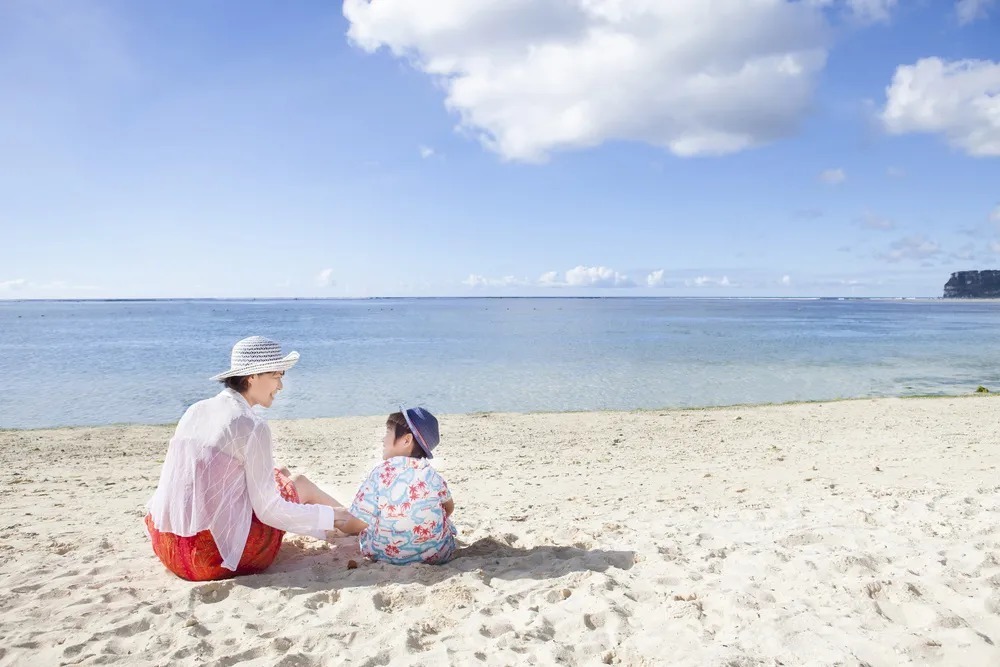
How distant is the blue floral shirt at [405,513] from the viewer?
15.5 feet

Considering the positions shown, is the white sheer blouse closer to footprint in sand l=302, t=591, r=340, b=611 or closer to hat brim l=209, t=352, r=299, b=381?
hat brim l=209, t=352, r=299, b=381

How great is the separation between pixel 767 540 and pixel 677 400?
1465 cm

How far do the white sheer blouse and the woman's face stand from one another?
11 centimetres

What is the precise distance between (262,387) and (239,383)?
15 cm

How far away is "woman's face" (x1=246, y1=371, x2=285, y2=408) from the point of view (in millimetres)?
4453

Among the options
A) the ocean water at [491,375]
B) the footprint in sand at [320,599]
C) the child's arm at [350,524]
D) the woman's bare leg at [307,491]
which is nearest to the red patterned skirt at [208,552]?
the woman's bare leg at [307,491]

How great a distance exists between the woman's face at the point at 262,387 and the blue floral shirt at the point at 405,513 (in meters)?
0.96

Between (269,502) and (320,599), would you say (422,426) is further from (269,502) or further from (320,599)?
(320,599)

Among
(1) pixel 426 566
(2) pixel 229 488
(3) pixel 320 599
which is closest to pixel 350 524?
(1) pixel 426 566

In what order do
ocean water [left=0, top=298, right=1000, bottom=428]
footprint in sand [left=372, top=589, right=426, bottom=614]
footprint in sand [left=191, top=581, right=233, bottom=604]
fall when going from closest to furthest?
footprint in sand [left=372, top=589, right=426, bottom=614] < footprint in sand [left=191, top=581, right=233, bottom=604] < ocean water [left=0, top=298, right=1000, bottom=428]

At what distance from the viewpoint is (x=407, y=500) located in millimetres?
4770

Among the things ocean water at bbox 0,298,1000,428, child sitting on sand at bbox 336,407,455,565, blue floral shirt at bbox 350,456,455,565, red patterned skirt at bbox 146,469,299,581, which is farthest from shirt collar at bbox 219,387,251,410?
ocean water at bbox 0,298,1000,428

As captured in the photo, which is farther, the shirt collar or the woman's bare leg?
the woman's bare leg

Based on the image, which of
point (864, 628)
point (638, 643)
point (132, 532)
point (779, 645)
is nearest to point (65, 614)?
point (132, 532)
